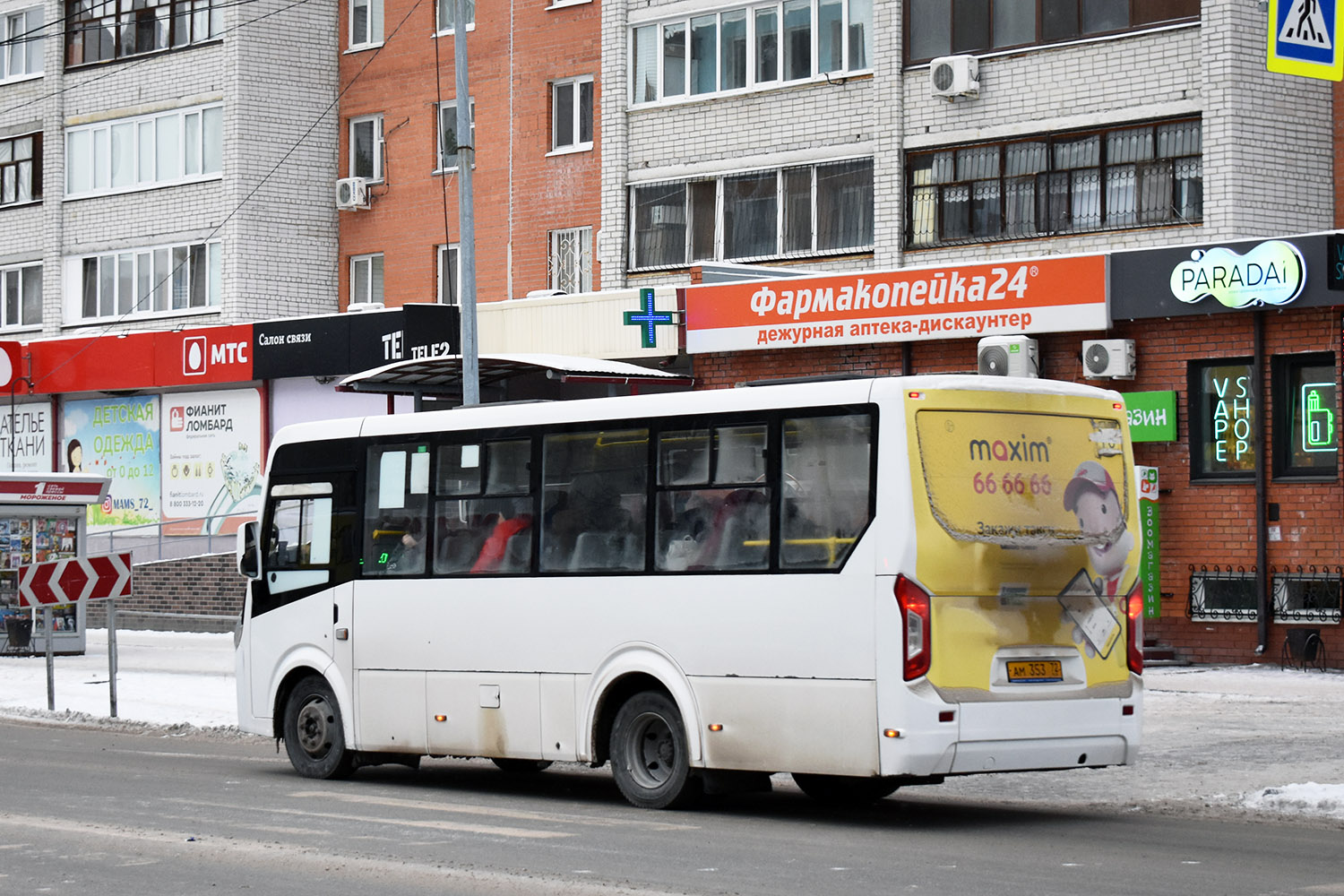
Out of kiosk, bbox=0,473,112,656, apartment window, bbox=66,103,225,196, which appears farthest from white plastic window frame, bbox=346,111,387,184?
kiosk, bbox=0,473,112,656

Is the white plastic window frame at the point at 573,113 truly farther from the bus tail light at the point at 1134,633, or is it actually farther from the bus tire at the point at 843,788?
the bus tail light at the point at 1134,633

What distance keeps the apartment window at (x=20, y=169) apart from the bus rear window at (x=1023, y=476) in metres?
36.0

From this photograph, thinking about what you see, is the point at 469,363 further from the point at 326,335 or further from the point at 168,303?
the point at 168,303

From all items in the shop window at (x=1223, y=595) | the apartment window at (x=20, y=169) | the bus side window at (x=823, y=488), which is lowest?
the shop window at (x=1223, y=595)

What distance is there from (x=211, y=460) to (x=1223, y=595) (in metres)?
21.2

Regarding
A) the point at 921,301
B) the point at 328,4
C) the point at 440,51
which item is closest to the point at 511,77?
the point at 440,51

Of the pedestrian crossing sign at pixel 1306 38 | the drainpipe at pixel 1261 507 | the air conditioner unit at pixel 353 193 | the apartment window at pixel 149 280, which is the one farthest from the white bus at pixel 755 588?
the apartment window at pixel 149 280

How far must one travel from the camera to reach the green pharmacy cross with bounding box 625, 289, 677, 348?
30844mm

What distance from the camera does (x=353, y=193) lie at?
40.3 meters

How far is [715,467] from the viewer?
12.3m

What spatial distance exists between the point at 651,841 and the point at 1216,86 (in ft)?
60.3

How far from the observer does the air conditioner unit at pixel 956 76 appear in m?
28.8

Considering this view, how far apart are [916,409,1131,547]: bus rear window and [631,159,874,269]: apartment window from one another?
18594 millimetres

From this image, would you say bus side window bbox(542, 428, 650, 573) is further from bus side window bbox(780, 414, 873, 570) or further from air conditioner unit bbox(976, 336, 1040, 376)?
air conditioner unit bbox(976, 336, 1040, 376)
